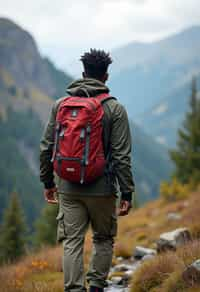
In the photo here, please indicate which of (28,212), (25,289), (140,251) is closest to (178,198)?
(140,251)

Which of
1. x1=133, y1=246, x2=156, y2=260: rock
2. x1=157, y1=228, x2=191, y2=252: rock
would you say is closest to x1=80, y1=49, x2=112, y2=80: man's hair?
x1=157, y1=228, x2=191, y2=252: rock

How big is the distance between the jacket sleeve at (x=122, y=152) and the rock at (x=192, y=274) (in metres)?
0.89

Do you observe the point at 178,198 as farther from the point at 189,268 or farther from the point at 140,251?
the point at 189,268

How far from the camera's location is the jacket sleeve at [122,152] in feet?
15.4

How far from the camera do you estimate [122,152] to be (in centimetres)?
472

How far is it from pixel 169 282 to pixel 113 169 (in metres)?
1.28

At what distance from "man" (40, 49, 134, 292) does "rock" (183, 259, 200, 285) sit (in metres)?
0.77

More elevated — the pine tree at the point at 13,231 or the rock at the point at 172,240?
the rock at the point at 172,240

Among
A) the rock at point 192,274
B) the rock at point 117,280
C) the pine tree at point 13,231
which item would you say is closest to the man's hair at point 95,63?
the rock at point 192,274

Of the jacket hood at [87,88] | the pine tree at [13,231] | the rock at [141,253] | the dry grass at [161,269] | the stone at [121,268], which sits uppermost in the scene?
the jacket hood at [87,88]

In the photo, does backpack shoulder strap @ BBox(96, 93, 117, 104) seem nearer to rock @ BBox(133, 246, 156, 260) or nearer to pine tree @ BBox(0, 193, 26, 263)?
rock @ BBox(133, 246, 156, 260)

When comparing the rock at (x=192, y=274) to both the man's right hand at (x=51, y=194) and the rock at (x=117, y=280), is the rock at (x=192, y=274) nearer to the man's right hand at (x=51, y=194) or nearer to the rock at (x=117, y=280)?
the man's right hand at (x=51, y=194)

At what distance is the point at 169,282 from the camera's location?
5.04m

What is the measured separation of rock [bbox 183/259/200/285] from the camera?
15.4 feet
